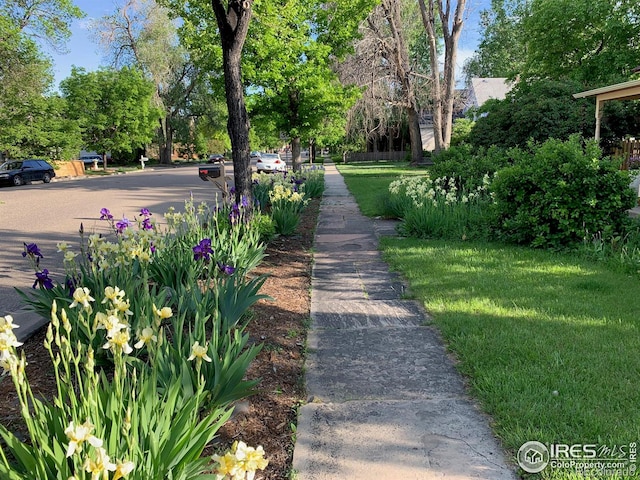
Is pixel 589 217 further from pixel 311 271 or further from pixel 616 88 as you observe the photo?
pixel 616 88

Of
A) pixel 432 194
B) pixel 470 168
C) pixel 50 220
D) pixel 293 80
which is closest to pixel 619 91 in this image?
pixel 470 168

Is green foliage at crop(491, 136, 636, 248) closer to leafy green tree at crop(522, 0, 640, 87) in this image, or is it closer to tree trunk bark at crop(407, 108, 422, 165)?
leafy green tree at crop(522, 0, 640, 87)

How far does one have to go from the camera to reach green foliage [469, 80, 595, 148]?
18.2 m

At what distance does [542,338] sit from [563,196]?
3915 mm

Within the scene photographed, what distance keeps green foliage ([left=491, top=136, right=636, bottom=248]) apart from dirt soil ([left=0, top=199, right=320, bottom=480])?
143 inches

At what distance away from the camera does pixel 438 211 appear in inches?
327

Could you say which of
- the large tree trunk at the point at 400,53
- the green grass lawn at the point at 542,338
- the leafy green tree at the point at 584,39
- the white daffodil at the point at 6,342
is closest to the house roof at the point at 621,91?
the green grass lawn at the point at 542,338

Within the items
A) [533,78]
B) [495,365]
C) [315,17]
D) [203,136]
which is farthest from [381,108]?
[203,136]

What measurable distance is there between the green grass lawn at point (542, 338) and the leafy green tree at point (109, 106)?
3865 centimetres

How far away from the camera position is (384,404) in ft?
9.85

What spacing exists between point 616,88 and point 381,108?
49.1 feet

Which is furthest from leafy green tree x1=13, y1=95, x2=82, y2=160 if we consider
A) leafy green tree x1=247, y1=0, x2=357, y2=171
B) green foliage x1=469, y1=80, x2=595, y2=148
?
green foliage x1=469, y1=80, x2=595, y2=148

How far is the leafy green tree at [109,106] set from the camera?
39.2 metres

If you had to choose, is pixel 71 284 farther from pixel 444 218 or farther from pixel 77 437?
pixel 444 218
